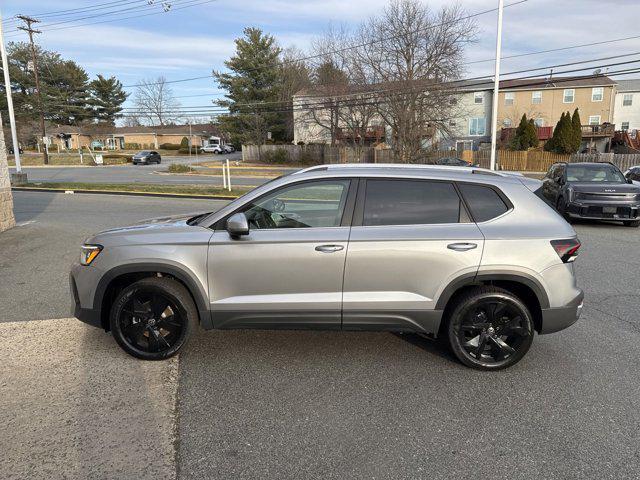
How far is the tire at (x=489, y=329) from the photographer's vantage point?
3.74 m

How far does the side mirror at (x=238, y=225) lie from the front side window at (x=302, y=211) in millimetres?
238

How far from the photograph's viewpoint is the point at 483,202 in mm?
3846

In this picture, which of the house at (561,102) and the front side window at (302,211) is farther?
the house at (561,102)

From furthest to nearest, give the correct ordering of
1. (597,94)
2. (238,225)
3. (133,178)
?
(597,94) → (133,178) → (238,225)

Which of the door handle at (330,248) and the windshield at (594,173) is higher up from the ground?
the windshield at (594,173)

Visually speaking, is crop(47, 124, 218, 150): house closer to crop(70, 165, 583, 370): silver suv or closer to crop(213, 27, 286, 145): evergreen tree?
crop(213, 27, 286, 145): evergreen tree

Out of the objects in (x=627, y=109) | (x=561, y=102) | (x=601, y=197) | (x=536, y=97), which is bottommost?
(x=601, y=197)

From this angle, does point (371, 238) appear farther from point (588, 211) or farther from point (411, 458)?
point (588, 211)

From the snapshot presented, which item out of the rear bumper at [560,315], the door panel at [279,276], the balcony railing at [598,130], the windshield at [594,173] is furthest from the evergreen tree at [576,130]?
the door panel at [279,276]

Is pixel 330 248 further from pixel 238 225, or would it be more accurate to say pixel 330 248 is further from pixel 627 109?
pixel 627 109

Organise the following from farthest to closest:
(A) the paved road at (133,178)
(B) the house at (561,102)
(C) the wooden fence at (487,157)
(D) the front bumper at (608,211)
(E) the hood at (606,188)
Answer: (B) the house at (561,102) < (C) the wooden fence at (487,157) < (A) the paved road at (133,178) < (E) the hood at (606,188) < (D) the front bumper at (608,211)

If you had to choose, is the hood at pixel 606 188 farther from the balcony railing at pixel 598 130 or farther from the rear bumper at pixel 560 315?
the balcony railing at pixel 598 130

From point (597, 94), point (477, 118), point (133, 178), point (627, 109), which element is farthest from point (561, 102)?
point (133, 178)

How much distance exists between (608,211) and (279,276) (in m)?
10.4
